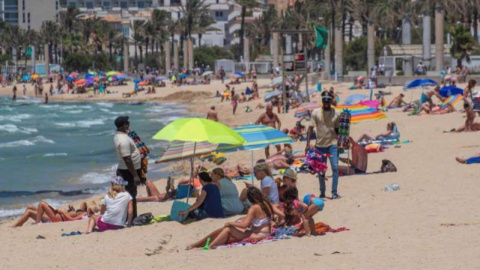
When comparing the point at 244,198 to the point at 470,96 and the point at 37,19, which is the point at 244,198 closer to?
the point at 470,96

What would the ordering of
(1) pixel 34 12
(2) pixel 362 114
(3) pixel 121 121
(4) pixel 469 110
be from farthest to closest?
(1) pixel 34 12 → (4) pixel 469 110 → (2) pixel 362 114 → (3) pixel 121 121

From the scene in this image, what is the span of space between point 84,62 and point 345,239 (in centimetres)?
9614

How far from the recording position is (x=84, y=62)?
10419 cm

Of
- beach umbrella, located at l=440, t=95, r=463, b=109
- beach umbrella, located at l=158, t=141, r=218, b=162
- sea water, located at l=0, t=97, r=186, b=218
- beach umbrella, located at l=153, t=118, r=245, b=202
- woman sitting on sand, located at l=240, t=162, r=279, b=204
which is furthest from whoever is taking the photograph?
beach umbrella, located at l=440, t=95, r=463, b=109

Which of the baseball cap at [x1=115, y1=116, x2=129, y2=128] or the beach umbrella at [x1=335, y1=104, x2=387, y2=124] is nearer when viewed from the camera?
the baseball cap at [x1=115, y1=116, x2=129, y2=128]

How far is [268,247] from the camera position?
32.5 feet

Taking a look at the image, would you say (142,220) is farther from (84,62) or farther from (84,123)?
(84,62)

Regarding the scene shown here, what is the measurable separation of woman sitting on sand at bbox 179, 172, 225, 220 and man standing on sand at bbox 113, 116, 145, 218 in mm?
751

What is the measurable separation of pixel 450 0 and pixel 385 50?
27.2ft

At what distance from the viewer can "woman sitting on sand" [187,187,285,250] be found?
10.2 meters

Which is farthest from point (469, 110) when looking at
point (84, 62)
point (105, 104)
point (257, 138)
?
point (84, 62)

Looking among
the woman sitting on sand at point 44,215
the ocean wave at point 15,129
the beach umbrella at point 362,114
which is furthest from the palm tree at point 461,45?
the woman sitting on sand at point 44,215

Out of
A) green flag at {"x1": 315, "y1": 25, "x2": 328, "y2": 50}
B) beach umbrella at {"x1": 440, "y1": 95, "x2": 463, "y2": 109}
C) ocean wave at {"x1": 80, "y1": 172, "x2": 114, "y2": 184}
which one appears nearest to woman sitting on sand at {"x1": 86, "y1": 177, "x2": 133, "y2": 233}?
ocean wave at {"x1": 80, "y1": 172, "x2": 114, "y2": 184}

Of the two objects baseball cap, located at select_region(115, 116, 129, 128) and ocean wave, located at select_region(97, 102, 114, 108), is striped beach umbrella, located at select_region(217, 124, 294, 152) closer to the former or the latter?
baseball cap, located at select_region(115, 116, 129, 128)
